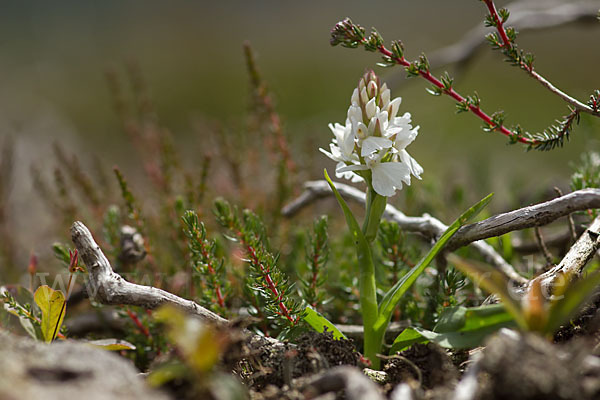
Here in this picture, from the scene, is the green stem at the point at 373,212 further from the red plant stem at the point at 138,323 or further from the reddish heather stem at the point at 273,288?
the red plant stem at the point at 138,323

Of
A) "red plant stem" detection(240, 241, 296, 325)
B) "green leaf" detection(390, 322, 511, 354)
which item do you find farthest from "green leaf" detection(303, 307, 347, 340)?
"green leaf" detection(390, 322, 511, 354)

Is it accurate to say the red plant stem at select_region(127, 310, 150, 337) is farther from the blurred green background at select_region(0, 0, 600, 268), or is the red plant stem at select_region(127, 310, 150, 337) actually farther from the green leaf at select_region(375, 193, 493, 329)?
the blurred green background at select_region(0, 0, 600, 268)

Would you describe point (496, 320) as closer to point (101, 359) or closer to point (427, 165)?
point (101, 359)

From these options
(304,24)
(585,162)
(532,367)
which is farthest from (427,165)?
(304,24)

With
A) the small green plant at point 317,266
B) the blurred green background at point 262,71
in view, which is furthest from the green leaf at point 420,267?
the blurred green background at point 262,71

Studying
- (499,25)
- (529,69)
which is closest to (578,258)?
(529,69)

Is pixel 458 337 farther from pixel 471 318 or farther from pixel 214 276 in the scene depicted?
pixel 214 276

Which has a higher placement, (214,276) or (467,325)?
(467,325)
